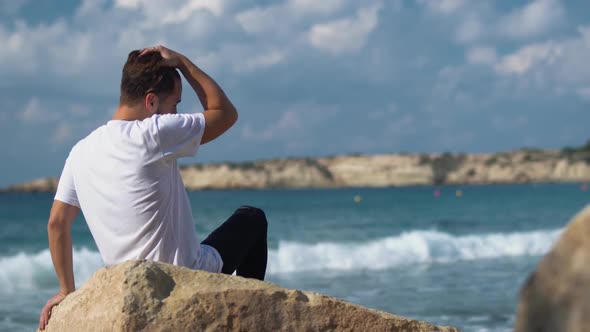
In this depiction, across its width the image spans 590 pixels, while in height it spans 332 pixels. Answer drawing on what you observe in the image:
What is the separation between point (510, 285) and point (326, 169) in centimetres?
→ 8418

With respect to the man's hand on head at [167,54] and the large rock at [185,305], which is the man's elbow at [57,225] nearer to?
the large rock at [185,305]

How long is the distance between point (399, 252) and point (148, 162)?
17.1 m

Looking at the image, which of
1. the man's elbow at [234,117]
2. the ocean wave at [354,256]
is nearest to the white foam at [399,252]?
the ocean wave at [354,256]

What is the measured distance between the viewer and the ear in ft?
10.6

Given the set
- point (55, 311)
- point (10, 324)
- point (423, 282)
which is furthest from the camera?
point (423, 282)

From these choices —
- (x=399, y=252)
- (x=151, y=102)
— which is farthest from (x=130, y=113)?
(x=399, y=252)

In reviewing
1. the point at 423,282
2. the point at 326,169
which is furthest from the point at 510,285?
the point at 326,169

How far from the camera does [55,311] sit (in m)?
3.40

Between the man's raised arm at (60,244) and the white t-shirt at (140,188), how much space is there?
0.20 m

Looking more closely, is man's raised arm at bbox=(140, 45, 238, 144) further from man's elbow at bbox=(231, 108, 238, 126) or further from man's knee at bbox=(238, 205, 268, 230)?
man's knee at bbox=(238, 205, 268, 230)

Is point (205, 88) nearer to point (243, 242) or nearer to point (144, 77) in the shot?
point (144, 77)

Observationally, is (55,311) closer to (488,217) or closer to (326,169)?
(488,217)

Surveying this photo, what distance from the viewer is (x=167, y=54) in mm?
3301

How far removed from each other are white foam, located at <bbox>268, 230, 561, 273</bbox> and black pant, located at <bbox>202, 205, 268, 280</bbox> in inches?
524
